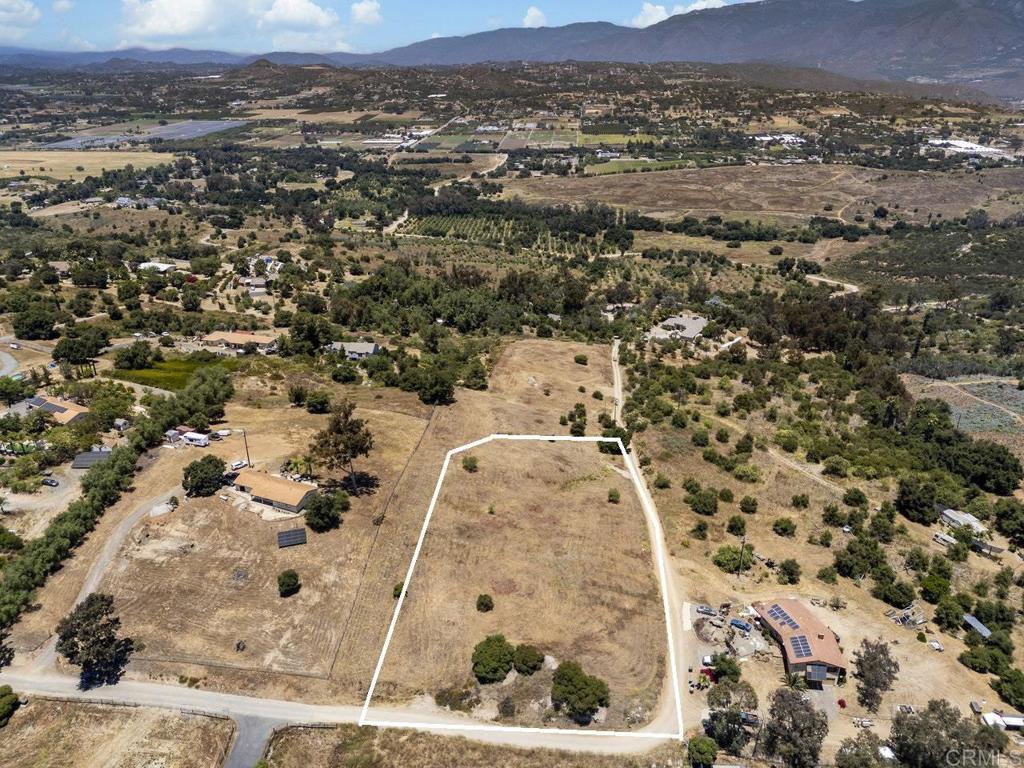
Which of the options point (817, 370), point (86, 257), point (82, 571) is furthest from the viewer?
point (86, 257)

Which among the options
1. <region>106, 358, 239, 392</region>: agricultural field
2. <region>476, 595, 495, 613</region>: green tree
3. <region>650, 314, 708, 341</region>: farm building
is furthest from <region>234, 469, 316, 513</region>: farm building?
<region>650, 314, 708, 341</region>: farm building


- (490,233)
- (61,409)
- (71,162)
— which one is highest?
(71,162)

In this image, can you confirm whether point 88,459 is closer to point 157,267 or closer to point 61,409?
Answer: point 61,409

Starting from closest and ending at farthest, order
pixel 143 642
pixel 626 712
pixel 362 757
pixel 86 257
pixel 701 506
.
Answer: pixel 362 757
pixel 626 712
pixel 143 642
pixel 701 506
pixel 86 257

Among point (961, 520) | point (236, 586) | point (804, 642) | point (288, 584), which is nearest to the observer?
point (804, 642)

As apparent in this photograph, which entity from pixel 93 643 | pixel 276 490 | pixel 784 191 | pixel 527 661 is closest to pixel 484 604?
pixel 527 661

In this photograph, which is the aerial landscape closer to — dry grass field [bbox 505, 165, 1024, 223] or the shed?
the shed

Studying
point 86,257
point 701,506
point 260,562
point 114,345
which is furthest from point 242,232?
point 701,506

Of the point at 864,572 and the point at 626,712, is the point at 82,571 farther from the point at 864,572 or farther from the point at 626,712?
the point at 864,572
